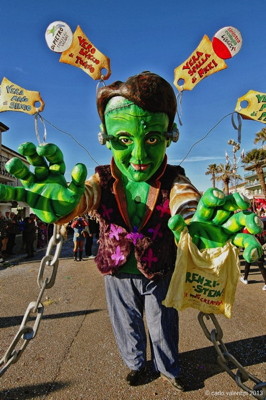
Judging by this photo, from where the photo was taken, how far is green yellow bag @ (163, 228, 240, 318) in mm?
1483

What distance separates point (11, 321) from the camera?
3496mm

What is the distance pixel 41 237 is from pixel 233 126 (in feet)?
32.6

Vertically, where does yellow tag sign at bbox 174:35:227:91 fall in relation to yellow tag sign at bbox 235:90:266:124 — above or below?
above

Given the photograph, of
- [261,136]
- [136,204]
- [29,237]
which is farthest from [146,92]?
[261,136]

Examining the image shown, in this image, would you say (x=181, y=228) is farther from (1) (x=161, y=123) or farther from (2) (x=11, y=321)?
(2) (x=11, y=321)

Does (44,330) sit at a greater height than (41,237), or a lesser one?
lesser

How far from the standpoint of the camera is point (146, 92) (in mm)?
1797

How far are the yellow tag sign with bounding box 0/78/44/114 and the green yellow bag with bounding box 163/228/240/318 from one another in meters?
1.83

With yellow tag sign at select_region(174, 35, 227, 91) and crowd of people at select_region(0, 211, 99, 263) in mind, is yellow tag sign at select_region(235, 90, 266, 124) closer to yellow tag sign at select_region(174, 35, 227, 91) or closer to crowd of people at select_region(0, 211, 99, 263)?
yellow tag sign at select_region(174, 35, 227, 91)

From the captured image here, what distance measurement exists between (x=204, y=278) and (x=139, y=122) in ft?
3.37

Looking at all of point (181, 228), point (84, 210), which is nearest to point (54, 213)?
point (84, 210)

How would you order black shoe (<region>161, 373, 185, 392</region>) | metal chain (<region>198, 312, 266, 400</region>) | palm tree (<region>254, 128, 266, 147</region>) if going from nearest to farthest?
metal chain (<region>198, 312, 266, 400</region>) < black shoe (<region>161, 373, 185, 392</region>) < palm tree (<region>254, 128, 266, 147</region>)

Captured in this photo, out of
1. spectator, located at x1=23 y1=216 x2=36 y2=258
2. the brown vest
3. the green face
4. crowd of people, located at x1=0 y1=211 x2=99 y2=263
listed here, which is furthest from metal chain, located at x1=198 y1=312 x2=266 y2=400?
spectator, located at x1=23 y1=216 x2=36 y2=258

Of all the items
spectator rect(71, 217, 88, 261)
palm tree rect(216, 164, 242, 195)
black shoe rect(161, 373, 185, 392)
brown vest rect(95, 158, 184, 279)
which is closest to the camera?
brown vest rect(95, 158, 184, 279)
